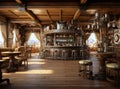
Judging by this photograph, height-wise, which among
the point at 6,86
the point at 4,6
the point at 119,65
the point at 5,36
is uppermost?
the point at 4,6

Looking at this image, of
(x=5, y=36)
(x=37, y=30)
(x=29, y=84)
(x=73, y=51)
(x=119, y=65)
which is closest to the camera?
(x=119, y=65)

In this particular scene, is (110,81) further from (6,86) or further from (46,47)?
(46,47)

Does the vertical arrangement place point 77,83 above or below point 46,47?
below

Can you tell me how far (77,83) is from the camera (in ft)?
→ 18.8

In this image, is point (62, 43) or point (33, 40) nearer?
point (62, 43)

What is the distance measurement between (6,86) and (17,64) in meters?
3.88

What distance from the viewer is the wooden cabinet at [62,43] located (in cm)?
1406

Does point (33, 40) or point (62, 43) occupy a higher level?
point (33, 40)

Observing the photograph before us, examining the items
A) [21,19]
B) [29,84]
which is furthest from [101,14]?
[29,84]

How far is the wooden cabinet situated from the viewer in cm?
1406

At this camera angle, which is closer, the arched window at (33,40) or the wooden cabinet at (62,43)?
the wooden cabinet at (62,43)

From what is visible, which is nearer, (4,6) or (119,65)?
(119,65)

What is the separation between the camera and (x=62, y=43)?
15.7 m

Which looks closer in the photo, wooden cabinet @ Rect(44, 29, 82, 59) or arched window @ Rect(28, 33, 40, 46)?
wooden cabinet @ Rect(44, 29, 82, 59)
